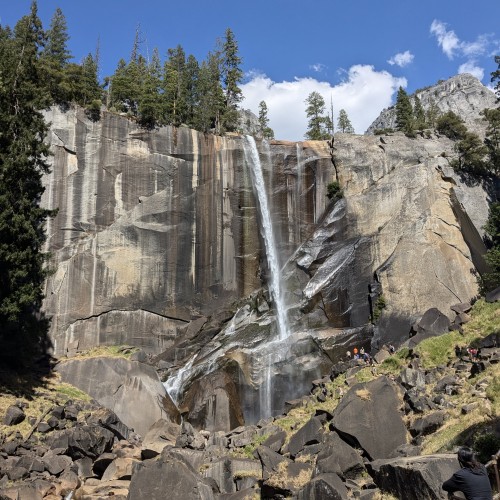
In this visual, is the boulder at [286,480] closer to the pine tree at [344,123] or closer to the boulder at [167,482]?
the boulder at [167,482]

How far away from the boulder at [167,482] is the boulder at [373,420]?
5.34 m

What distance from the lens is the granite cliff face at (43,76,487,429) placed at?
3603 cm

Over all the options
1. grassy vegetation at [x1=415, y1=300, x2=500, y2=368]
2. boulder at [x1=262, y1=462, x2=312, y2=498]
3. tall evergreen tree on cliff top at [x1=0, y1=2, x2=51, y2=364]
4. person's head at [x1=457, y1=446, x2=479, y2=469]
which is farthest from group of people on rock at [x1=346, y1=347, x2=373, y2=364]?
person's head at [x1=457, y1=446, x2=479, y2=469]

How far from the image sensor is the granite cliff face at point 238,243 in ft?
118

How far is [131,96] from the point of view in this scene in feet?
166

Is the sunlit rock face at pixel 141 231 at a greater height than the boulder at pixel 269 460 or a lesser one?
greater

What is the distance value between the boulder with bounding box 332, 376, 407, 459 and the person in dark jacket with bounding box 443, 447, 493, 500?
890 centimetres

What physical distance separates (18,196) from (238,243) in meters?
19.2

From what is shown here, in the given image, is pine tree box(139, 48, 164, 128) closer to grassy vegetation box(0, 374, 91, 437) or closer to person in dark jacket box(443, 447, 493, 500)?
grassy vegetation box(0, 374, 91, 437)

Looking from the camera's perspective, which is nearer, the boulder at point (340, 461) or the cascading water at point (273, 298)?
the boulder at point (340, 461)

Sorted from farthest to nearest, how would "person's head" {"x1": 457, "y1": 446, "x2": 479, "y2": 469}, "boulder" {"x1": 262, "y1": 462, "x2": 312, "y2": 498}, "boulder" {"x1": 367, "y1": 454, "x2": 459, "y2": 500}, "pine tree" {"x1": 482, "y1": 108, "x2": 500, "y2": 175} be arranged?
"pine tree" {"x1": 482, "y1": 108, "x2": 500, "y2": 175}
"boulder" {"x1": 262, "y1": 462, "x2": 312, "y2": 498}
"boulder" {"x1": 367, "y1": 454, "x2": 459, "y2": 500}
"person's head" {"x1": 457, "y1": 446, "x2": 479, "y2": 469}

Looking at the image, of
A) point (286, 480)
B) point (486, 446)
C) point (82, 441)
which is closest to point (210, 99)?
point (82, 441)

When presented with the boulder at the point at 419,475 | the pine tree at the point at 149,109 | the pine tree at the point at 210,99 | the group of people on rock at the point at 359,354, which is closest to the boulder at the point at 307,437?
the boulder at the point at 419,475

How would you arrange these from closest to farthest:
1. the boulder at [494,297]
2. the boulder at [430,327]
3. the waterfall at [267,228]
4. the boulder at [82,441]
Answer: the boulder at [82,441], the boulder at [494,297], the boulder at [430,327], the waterfall at [267,228]
